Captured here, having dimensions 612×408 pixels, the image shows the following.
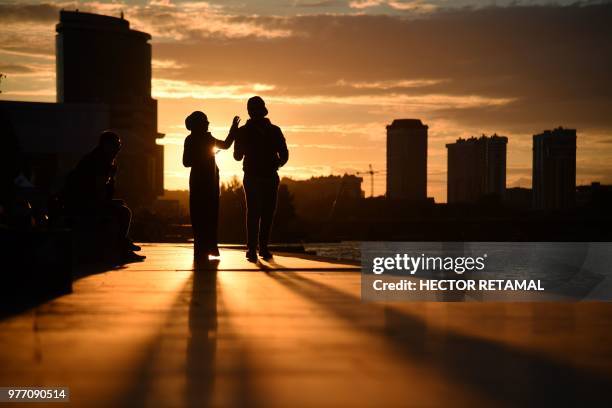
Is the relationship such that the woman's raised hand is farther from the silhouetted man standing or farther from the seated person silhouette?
the seated person silhouette

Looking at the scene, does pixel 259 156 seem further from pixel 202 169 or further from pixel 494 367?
pixel 494 367

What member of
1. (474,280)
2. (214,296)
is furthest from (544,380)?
(474,280)

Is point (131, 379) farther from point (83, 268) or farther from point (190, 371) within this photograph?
point (83, 268)

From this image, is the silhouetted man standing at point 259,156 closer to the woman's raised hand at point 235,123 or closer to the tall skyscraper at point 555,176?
the woman's raised hand at point 235,123

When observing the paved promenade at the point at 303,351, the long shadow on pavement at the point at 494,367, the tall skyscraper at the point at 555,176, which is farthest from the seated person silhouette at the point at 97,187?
the tall skyscraper at the point at 555,176

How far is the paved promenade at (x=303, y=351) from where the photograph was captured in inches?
117

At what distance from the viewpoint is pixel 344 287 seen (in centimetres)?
750

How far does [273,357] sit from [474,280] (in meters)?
5.39

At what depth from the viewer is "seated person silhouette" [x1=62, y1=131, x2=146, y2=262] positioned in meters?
10.1

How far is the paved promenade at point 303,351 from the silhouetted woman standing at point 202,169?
4151mm

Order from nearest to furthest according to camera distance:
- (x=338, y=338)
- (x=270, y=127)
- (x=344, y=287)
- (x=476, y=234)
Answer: (x=338, y=338), (x=344, y=287), (x=270, y=127), (x=476, y=234)

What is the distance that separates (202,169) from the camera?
35.8 feet

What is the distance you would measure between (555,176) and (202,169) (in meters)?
182

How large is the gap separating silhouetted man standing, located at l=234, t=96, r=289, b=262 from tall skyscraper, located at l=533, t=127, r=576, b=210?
16118cm
